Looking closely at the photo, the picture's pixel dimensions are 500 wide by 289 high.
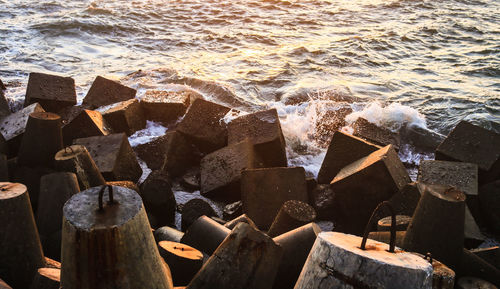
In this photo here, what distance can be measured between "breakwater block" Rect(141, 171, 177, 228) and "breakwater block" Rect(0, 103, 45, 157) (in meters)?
1.93

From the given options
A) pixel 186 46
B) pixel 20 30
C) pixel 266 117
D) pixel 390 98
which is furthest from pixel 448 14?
pixel 20 30

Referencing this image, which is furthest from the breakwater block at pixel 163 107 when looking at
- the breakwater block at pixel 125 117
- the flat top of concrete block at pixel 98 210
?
the flat top of concrete block at pixel 98 210

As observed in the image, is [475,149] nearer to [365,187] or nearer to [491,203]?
[491,203]

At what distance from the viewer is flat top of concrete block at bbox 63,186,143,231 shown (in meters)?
2.00

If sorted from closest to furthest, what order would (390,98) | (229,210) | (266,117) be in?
(229,210) < (266,117) < (390,98)

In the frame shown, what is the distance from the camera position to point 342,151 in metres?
5.36

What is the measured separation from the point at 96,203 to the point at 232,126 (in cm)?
374

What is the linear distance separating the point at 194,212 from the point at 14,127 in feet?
9.22

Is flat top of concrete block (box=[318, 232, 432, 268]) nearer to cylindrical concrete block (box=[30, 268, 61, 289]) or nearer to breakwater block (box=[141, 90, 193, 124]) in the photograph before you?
cylindrical concrete block (box=[30, 268, 61, 289])

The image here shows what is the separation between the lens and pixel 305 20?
46.8 ft

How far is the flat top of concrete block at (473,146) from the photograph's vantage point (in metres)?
5.48

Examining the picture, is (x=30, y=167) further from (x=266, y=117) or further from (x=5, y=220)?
(x=266, y=117)

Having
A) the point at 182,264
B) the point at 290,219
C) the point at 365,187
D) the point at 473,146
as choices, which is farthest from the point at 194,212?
the point at 473,146

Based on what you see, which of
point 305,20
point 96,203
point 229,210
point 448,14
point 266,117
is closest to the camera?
point 96,203
